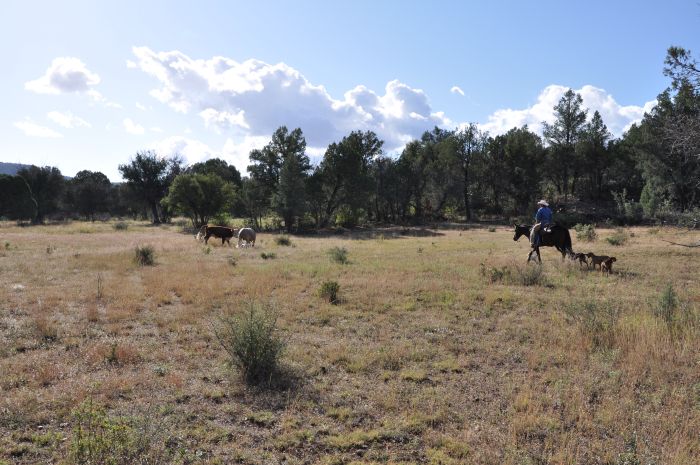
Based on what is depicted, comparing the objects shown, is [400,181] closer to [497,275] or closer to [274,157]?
[274,157]

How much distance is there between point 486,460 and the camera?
4402mm

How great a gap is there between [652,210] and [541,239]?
1194 inches

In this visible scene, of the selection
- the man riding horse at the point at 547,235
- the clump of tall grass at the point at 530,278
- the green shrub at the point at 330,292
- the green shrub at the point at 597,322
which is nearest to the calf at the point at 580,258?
the man riding horse at the point at 547,235

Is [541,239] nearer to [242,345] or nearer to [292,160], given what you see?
[242,345]

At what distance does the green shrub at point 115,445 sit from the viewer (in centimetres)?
393

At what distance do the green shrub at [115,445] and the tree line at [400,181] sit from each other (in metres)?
45.5

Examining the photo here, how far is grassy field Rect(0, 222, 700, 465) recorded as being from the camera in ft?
15.2

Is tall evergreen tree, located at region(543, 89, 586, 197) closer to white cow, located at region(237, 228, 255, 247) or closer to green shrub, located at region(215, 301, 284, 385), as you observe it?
white cow, located at region(237, 228, 255, 247)

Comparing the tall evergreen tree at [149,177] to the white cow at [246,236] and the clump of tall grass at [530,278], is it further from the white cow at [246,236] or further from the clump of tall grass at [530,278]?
the clump of tall grass at [530,278]

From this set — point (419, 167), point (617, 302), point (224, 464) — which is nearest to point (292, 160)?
point (419, 167)

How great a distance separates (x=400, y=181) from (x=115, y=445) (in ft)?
191

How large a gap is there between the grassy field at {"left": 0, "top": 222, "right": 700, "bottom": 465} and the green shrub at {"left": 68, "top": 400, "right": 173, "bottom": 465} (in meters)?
0.02

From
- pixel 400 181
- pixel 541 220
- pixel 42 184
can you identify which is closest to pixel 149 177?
pixel 42 184

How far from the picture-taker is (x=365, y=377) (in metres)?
6.70
